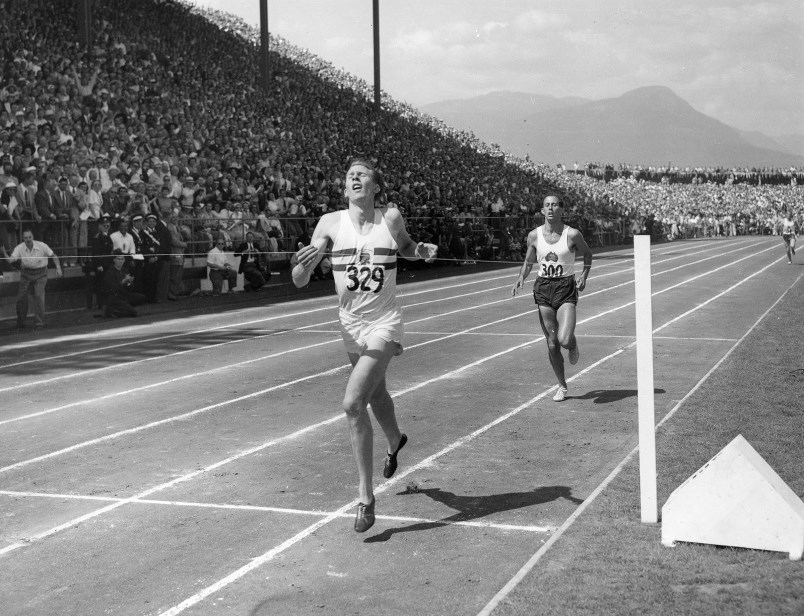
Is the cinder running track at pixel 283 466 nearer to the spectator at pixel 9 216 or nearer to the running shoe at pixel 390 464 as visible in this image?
the running shoe at pixel 390 464

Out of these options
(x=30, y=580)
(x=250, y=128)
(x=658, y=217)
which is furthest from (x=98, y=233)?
(x=658, y=217)

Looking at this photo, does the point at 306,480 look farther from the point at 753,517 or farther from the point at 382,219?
the point at 753,517

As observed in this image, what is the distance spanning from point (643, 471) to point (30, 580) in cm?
333

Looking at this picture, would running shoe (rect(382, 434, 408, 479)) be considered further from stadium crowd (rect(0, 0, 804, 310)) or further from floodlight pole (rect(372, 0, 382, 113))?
floodlight pole (rect(372, 0, 382, 113))

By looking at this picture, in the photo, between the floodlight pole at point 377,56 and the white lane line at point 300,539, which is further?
the floodlight pole at point 377,56

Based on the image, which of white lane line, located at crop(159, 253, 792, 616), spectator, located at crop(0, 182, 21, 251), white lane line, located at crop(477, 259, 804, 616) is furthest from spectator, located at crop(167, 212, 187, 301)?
white lane line, located at crop(159, 253, 792, 616)

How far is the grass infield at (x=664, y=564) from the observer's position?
489 centimetres

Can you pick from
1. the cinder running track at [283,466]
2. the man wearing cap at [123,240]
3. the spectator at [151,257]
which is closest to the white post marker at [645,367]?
the cinder running track at [283,466]

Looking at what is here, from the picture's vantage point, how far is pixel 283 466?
7980 millimetres

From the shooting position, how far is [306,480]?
24.8 ft

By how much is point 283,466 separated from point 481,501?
1710 millimetres

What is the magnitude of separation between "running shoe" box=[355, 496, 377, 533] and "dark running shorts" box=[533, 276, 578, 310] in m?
5.09

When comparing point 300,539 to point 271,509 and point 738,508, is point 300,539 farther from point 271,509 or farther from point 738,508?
point 738,508

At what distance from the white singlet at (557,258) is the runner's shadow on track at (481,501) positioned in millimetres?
4071
